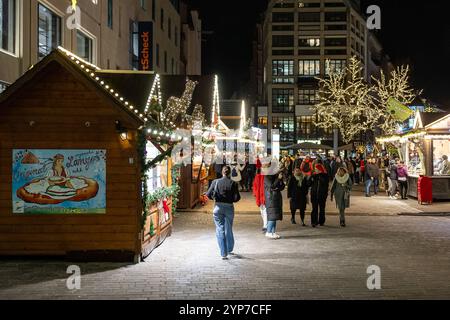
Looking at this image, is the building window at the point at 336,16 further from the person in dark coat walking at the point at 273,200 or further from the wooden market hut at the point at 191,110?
the person in dark coat walking at the point at 273,200

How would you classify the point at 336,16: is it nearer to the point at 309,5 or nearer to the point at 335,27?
the point at 335,27

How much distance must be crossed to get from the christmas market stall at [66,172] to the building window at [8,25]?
4.72m

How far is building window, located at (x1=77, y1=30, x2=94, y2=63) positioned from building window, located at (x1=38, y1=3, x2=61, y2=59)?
7.91ft

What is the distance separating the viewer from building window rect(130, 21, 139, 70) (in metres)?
27.5

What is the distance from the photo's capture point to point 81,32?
19.6m

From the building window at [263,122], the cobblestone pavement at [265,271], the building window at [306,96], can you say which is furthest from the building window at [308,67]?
the cobblestone pavement at [265,271]

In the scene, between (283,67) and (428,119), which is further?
(283,67)

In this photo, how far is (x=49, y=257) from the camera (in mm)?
9703

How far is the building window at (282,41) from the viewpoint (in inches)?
2938

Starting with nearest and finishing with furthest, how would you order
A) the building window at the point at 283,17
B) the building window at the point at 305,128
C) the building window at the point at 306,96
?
1. the building window at the point at 305,128
2. the building window at the point at 306,96
3. the building window at the point at 283,17

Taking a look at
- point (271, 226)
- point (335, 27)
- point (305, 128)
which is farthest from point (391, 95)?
point (335, 27)

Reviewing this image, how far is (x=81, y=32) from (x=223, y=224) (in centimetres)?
1272

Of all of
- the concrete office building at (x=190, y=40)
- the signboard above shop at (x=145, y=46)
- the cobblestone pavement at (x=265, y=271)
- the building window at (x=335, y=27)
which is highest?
the building window at (x=335, y=27)

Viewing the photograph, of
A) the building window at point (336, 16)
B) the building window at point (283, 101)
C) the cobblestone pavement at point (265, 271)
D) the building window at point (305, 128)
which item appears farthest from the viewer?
the building window at point (336, 16)
